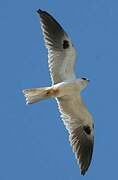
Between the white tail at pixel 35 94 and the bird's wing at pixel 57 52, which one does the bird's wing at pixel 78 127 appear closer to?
the bird's wing at pixel 57 52

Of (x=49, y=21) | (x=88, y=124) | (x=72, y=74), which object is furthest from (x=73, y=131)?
(x=49, y=21)

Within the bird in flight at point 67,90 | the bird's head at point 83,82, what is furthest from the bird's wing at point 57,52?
the bird's head at point 83,82

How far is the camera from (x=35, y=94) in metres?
13.3

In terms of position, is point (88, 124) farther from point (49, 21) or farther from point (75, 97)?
point (49, 21)

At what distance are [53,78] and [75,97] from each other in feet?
1.86

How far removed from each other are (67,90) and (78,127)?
1.10m

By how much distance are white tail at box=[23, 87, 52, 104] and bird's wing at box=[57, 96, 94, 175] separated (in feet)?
2.48

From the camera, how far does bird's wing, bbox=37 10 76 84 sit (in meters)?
13.9

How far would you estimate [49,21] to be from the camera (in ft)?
45.7

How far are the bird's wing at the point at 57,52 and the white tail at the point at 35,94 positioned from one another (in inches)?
20.9

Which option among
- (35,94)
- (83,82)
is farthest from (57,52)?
(35,94)

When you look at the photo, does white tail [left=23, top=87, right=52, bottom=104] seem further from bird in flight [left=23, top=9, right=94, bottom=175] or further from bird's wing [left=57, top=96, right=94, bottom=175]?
bird's wing [left=57, top=96, right=94, bottom=175]

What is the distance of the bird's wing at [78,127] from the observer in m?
14.2

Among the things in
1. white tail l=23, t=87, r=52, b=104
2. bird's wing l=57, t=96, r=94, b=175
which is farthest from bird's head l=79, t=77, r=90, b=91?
white tail l=23, t=87, r=52, b=104
